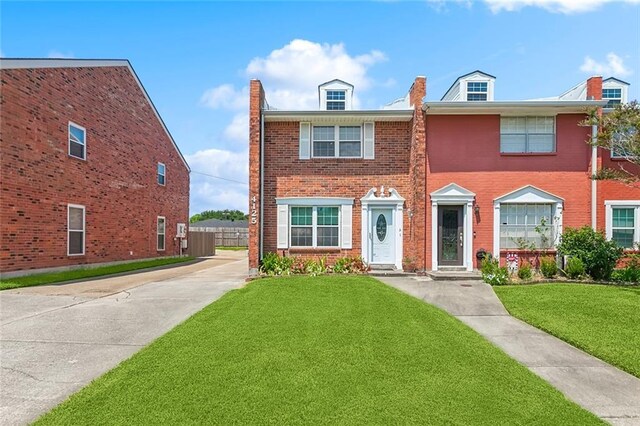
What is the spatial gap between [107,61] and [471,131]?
50.5ft

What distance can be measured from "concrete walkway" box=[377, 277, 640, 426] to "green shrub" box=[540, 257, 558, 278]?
3266 mm

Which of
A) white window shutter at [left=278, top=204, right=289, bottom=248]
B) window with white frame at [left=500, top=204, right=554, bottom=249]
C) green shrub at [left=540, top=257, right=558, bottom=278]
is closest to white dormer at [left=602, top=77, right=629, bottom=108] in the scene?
window with white frame at [left=500, top=204, right=554, bottom=249]

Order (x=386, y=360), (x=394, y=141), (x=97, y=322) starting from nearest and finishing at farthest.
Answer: (x=386, y=360), (x=97, y=322), (x=394, y=141)

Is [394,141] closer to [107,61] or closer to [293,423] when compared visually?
[293,423]

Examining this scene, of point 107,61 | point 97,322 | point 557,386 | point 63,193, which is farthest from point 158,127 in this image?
point 557,386

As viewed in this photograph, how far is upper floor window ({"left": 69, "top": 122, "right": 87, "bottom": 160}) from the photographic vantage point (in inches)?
542

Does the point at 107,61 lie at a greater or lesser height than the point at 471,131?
greater

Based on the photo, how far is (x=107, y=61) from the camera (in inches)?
627

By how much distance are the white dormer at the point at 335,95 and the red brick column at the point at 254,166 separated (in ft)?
9.59

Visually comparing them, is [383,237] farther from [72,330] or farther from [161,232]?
[161,232]

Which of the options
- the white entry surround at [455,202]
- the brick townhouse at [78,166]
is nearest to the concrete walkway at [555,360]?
the white entry surround at [455,202]

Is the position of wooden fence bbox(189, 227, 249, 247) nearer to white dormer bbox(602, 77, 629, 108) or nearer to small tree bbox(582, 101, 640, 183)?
white dormer bbox(602, 77, 629, 108)

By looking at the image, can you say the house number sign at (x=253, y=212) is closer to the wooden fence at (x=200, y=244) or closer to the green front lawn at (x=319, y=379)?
the green front lawn at (x=319, y=379)

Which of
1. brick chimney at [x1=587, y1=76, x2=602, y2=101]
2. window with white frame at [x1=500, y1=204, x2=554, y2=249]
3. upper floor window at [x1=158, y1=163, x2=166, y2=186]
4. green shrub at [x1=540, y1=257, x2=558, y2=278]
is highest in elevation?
brick chimney at [x1=587, y1=76, x2=602, y2=101]
